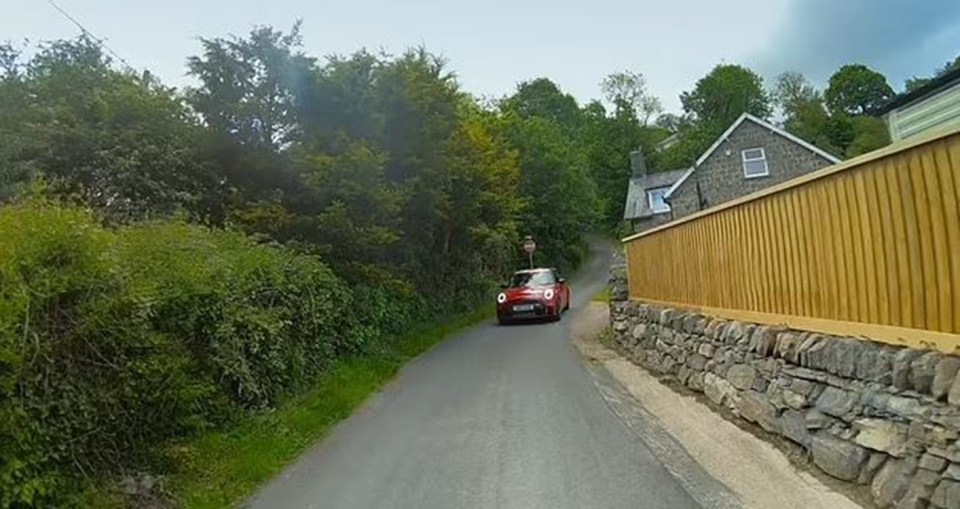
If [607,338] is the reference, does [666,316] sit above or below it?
above

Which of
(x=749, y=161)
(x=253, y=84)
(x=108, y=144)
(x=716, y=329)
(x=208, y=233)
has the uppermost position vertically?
(x=749, y=161)

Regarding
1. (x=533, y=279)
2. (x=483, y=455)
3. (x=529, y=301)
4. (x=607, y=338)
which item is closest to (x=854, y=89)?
(x=533, y=279)

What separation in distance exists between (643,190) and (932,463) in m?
42.8

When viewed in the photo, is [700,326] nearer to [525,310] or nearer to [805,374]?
[805,374]

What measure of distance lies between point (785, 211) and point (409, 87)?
9.69 meters

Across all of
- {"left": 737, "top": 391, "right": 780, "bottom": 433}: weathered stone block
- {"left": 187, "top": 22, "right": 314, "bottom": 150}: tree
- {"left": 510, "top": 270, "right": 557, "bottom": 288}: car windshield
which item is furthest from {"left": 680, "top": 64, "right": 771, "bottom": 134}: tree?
{"left": 737, "top": 391, "right": 780, "bottom": 433}: weathered stone block

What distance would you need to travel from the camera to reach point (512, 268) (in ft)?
108

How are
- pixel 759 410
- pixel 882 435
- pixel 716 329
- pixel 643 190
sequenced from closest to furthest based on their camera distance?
pixel 882 435, pixel 759 410, pixel 716 329, pixel 643 190

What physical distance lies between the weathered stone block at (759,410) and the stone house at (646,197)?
3695 centimetres

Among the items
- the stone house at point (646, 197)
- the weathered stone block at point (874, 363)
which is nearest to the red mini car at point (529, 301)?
the weathered stone block at point (874, 363)

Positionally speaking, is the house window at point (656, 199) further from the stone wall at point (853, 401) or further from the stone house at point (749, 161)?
the stone wall at point (853, 401)

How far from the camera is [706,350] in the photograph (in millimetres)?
8312

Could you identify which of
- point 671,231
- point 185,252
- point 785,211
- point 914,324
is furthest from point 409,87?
point 914,324

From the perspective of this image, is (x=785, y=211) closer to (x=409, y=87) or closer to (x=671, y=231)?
(x=671, y=231)
